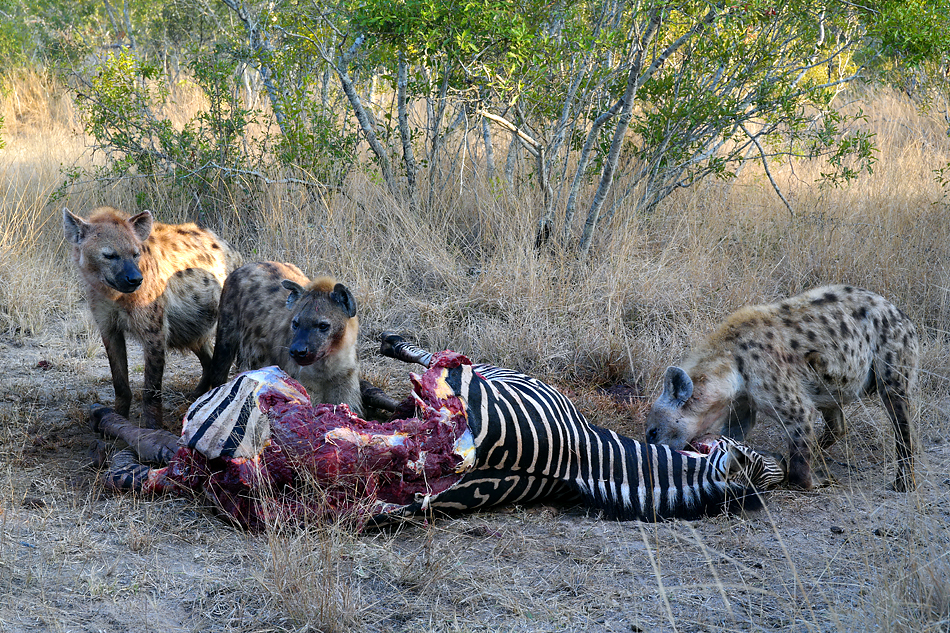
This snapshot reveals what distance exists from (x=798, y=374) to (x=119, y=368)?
364 cm

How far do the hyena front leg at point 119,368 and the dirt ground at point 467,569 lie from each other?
0.64m

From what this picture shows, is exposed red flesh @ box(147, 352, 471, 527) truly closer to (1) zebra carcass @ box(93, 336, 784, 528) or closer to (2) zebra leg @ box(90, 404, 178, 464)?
(1) zebra carcass @ box(93, 336, 784, 528)

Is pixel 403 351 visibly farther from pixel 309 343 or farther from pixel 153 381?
pixel 153 381

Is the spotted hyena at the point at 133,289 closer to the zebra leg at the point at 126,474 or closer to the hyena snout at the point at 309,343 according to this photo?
the zebra leg at the point at 126,474

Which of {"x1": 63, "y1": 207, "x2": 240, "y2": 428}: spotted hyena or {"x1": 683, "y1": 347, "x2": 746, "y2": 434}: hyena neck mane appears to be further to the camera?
{"x1": 63, "y1": 207, "x2": 240, "y2": 428}: spotted hyena

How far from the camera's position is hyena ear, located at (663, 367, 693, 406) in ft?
13.1

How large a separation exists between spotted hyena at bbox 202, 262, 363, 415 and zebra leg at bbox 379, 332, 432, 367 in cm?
45

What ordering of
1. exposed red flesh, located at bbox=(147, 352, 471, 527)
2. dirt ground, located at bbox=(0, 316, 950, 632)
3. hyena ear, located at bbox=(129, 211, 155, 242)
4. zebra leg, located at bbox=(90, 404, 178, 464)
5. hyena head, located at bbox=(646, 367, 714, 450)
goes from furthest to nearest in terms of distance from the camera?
hyena ear, located at bbox=(129, 211, 155, 242) < hyena head, located at bbox=(646, 367, 714, 450) < zebra leg, located at bbox=(90, 404, 178, 464) < exposed red flesh, located at bbox=(147, 352, 471, 527) < dirt ground, located at bbox=(0, 316, 950, 632)

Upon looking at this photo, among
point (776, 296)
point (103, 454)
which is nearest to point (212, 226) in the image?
point (103, 454)

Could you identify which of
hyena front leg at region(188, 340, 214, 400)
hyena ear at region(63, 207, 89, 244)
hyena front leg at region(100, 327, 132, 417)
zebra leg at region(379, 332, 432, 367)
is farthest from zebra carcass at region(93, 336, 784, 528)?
hyena ear at region(63, 207, 89, 244)

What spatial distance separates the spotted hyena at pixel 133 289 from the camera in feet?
14.5

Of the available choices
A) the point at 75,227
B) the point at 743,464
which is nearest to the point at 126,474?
the point at 75,227

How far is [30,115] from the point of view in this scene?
12.0 meters

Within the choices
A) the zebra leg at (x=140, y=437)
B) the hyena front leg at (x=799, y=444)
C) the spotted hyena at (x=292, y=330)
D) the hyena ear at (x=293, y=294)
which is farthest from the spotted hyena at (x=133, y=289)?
the hyena front leg at (x=799, y=444)
